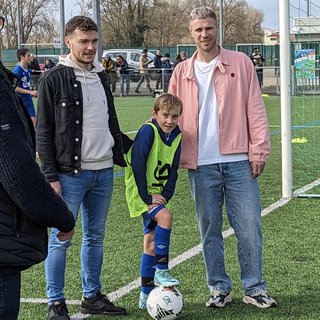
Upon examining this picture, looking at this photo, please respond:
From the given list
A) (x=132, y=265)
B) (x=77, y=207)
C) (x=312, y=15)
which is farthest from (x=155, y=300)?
(x=312, y=15)

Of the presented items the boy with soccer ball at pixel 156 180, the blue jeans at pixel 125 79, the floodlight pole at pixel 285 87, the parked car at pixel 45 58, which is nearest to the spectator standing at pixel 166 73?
the blue jeans at pixel 125 79

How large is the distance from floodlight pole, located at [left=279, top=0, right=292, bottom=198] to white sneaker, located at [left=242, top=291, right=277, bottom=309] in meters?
4.00

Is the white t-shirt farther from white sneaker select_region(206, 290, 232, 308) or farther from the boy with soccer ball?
white sneaker select_region(206, 290, 232, 308)

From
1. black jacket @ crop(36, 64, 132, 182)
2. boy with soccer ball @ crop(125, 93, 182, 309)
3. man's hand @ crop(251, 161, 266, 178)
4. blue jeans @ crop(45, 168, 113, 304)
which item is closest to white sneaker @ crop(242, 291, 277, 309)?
boy with soccer ball @ crop(125, 93, 182, 309)

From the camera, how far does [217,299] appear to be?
5309 millimetres

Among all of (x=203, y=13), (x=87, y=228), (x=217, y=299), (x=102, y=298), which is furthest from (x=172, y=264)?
(x=203, y=13)

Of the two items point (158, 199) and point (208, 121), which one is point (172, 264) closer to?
point (158, 199)

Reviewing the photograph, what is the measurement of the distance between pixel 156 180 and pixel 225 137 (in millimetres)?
559

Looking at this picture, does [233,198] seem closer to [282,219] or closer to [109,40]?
[282,219]

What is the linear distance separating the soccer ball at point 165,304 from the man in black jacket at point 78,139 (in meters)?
0.33

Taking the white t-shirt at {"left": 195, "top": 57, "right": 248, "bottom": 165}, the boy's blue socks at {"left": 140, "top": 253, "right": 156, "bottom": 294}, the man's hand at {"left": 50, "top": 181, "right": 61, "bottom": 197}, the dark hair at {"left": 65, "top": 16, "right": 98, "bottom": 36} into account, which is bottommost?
the boy's blue socks at {"left": 140, "top": 253, "right": 156, "bottom": 294}

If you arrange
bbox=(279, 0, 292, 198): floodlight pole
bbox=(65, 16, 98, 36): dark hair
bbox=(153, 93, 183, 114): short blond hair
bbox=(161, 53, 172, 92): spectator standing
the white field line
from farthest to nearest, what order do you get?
bbox=(161, 53, 172, 92): spectator standing, bbox=(279, 0, 292, 198): floodlight pole, the white field line, bbox=(153, 93, 183, 114): short blond hair, bbox=(65, 16, 98, 36): dark hair

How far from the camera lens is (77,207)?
5.00 metres

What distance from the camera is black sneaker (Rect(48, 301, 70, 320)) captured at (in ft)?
16.3
